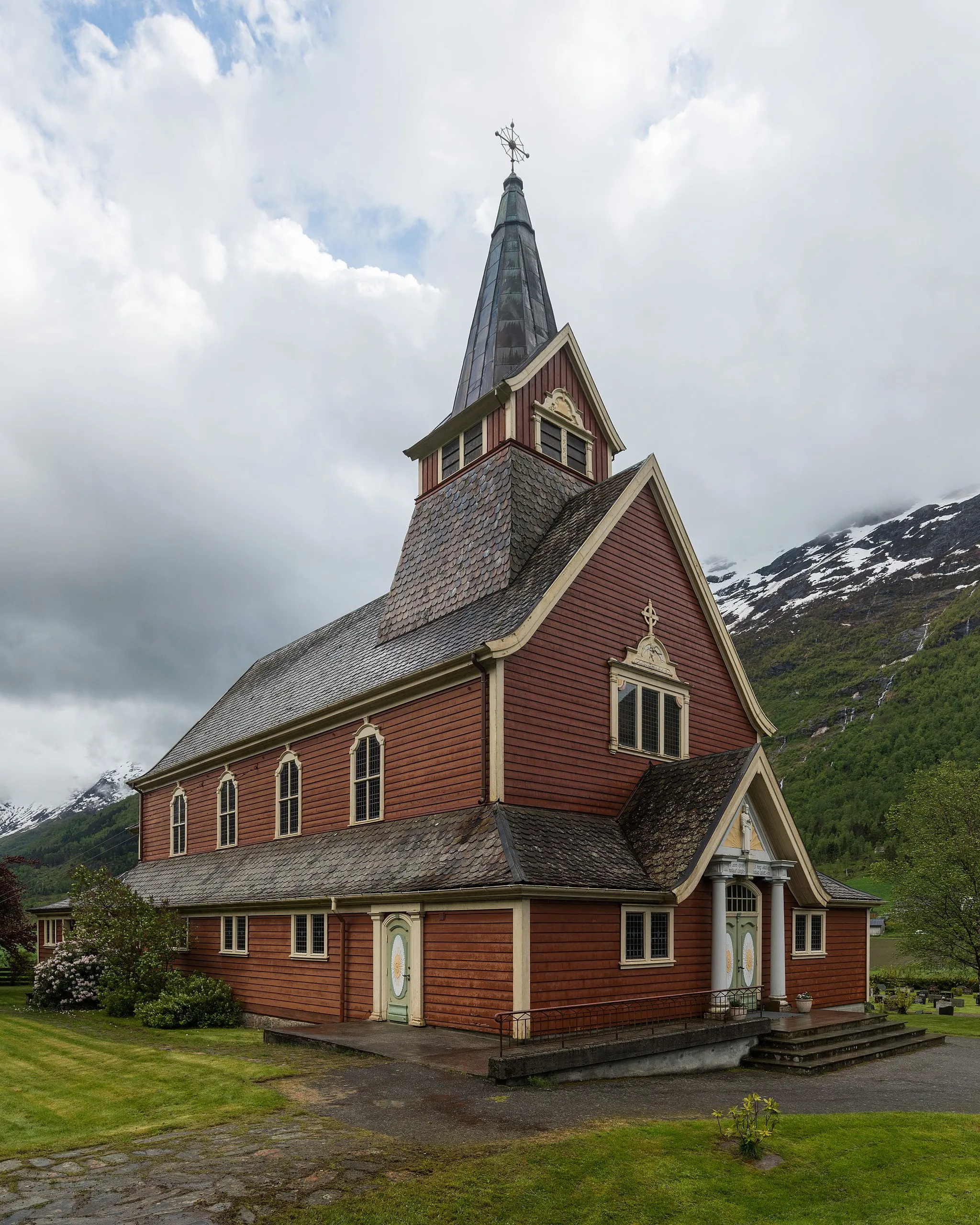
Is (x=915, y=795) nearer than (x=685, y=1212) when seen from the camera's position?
No

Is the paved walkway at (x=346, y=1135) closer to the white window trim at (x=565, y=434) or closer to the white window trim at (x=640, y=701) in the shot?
the white window trim at (x=640, y=701)

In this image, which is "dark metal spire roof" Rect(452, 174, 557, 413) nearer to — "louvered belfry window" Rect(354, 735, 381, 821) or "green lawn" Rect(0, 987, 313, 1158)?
"louvered belfry window" Rect(354, 735, 381, 821)

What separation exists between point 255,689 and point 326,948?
15.0m

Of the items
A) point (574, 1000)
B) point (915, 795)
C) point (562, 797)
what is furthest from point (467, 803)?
point (915, 795)

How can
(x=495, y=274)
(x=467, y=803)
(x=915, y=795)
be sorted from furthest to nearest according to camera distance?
(x=915, y=795), (x=495, y=274), (x=467, y=803)

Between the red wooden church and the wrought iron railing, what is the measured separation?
0.32m

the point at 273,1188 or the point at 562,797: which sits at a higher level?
the point at 562,797

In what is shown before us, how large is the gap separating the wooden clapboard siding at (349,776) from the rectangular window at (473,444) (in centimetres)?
799

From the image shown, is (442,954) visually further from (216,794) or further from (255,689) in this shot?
(255,689)

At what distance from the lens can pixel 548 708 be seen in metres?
20.9

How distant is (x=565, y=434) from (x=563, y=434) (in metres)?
0.08

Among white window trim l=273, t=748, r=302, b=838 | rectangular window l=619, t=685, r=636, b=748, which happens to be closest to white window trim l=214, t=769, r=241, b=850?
white window trim l=273, t=748, r=302, b=838

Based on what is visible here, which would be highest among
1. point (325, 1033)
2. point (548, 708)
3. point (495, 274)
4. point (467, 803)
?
point (495, 274)

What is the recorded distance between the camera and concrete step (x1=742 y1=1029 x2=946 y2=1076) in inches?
707
